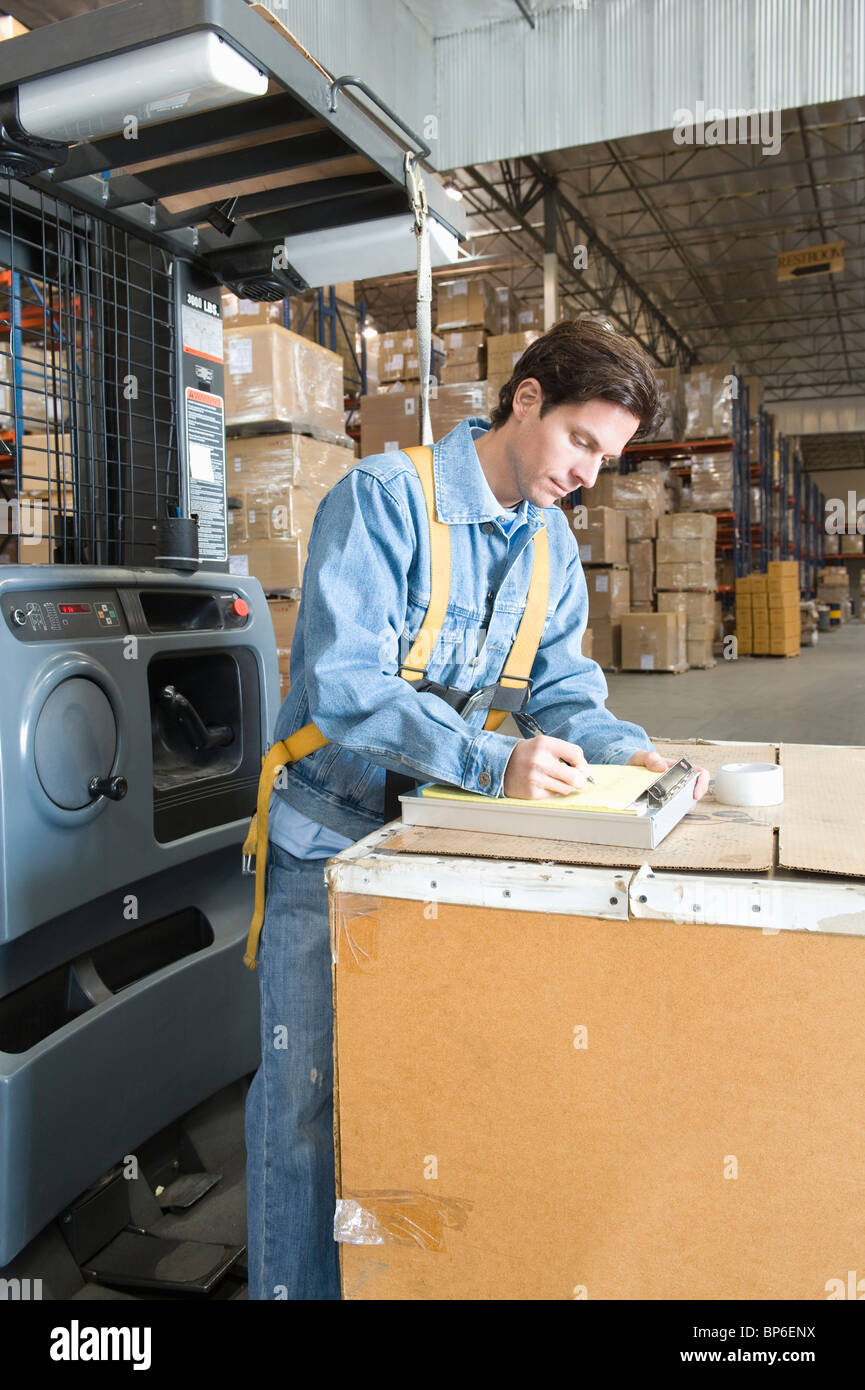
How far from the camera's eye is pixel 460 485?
5.03ft

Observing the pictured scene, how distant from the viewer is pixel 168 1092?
2078 mm

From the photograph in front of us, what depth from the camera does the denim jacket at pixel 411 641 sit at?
1.31 metres

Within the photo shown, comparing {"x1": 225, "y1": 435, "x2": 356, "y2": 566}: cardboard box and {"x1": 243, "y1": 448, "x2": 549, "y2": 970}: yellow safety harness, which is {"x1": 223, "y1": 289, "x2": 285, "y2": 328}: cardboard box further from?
{"x1": 243, "y1": 448, "x2": 549, "y2": 970}: yellow safety harness

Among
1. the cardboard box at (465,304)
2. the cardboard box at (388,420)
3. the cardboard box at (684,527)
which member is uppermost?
the cardboard box at (465,304)

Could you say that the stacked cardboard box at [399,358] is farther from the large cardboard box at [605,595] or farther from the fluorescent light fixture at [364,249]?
the fluorescent light fixture at [364,249]

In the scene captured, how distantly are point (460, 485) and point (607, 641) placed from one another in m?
10.3

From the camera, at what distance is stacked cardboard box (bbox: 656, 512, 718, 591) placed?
1243 centimetres

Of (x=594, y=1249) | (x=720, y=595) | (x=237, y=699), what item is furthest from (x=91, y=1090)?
(x=720, y=595)

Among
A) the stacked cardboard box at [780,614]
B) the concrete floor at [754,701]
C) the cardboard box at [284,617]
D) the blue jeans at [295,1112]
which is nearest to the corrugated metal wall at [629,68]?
the concrete floor at [754,701]

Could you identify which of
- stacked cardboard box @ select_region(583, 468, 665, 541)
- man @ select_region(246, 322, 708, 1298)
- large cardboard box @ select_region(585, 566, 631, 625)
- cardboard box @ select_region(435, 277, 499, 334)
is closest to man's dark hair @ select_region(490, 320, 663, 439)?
man @ select_region(246, 322, 708, 1298)

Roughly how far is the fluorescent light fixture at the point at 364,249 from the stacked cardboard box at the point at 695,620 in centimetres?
1069

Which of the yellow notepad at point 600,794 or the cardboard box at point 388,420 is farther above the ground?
the cardboard box at point 388,420
